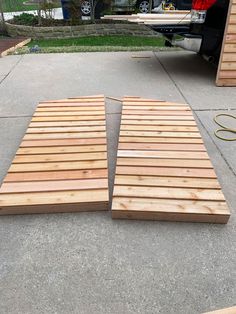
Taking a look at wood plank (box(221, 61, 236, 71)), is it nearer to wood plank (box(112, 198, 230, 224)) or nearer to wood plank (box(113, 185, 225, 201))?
wood plank (box(113, 185, 225, 201))

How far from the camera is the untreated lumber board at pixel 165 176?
2.04 m

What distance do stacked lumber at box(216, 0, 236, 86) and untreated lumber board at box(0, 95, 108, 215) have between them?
2.11 meters

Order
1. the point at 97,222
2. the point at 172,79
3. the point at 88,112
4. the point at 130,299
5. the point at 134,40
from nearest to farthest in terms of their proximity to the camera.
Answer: the point at 130,299, the point at 97,222, the point at 88,112, the point at 172,79, the point at 134,40

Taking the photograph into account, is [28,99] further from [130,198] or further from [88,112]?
[130,198]

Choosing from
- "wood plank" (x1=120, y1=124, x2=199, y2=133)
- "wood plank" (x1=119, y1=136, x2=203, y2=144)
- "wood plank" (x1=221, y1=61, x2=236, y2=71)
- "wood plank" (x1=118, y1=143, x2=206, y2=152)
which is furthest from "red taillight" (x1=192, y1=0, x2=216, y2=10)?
"wood plank" (x1=118, y1=143, x2=206, y2=152)

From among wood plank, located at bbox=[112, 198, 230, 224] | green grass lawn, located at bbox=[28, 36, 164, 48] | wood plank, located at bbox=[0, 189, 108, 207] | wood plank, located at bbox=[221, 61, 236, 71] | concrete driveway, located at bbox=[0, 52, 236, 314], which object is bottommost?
green grass lawn, located at bbox=[28, 36, 164, 48]

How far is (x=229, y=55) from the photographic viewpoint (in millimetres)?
4336

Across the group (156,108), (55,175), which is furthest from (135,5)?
(55,175)

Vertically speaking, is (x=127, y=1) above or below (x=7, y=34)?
above

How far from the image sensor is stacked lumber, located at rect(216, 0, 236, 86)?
411cm

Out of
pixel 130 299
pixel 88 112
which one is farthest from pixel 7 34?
pixel 130 299

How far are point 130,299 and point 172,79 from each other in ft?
13.0

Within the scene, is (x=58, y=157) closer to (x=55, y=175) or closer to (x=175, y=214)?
(x=55, y=175)

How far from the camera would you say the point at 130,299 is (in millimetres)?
1590
